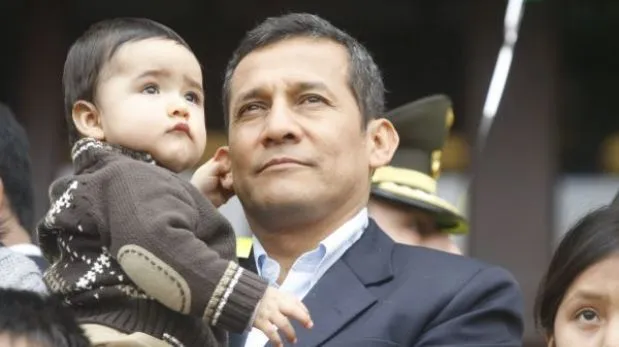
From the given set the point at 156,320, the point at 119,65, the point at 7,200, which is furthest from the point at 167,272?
the point at 7,200

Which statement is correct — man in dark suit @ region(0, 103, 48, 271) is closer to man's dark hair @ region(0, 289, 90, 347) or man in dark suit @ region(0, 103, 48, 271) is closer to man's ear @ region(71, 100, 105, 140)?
man's ear @ region(71, 100, 105, 140)

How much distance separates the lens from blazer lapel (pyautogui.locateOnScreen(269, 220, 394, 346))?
3207mm

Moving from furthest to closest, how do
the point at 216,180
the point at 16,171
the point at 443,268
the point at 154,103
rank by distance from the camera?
the point at 16,171 → the point at 216,180 → the point at 443,268 → the point at 154,103

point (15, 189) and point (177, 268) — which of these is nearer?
point (177, 268)

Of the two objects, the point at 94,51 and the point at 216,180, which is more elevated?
the point at 94,51

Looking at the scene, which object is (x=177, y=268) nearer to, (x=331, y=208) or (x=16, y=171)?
(x=331, y=208)

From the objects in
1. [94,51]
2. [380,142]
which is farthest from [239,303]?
[380,142]

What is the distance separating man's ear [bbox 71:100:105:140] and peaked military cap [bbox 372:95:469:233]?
1406 millimetres

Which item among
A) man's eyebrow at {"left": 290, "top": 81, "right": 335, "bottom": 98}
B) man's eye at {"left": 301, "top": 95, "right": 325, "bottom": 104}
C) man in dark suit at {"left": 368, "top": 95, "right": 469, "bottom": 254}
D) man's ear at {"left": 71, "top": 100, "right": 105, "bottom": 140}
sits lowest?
man in dark suit at {"left": 368, "top": 95, "right": 469, "bottom": 254}

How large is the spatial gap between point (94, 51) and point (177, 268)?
0.48m

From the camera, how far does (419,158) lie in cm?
452

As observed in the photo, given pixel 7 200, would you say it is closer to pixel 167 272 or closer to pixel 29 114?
pixel 167 272

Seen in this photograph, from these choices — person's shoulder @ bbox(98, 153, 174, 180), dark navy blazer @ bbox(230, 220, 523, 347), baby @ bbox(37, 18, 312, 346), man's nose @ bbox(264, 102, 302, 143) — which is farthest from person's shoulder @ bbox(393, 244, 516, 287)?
person's shoulder @ bbox(98, 153, 174, 180)

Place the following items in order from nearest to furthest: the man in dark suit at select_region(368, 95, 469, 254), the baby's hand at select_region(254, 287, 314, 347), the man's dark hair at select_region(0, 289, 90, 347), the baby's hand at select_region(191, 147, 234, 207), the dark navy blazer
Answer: the man's dark hair at select_region(0, 289, 90, 347) → the baby's hand at select_region(254, 287, 314, 347) → the dark navy blazer → the baby's hand at select_region(191, 147, 234, 207) → the man in dark suit at select_region(368, 95, 469, 254)
